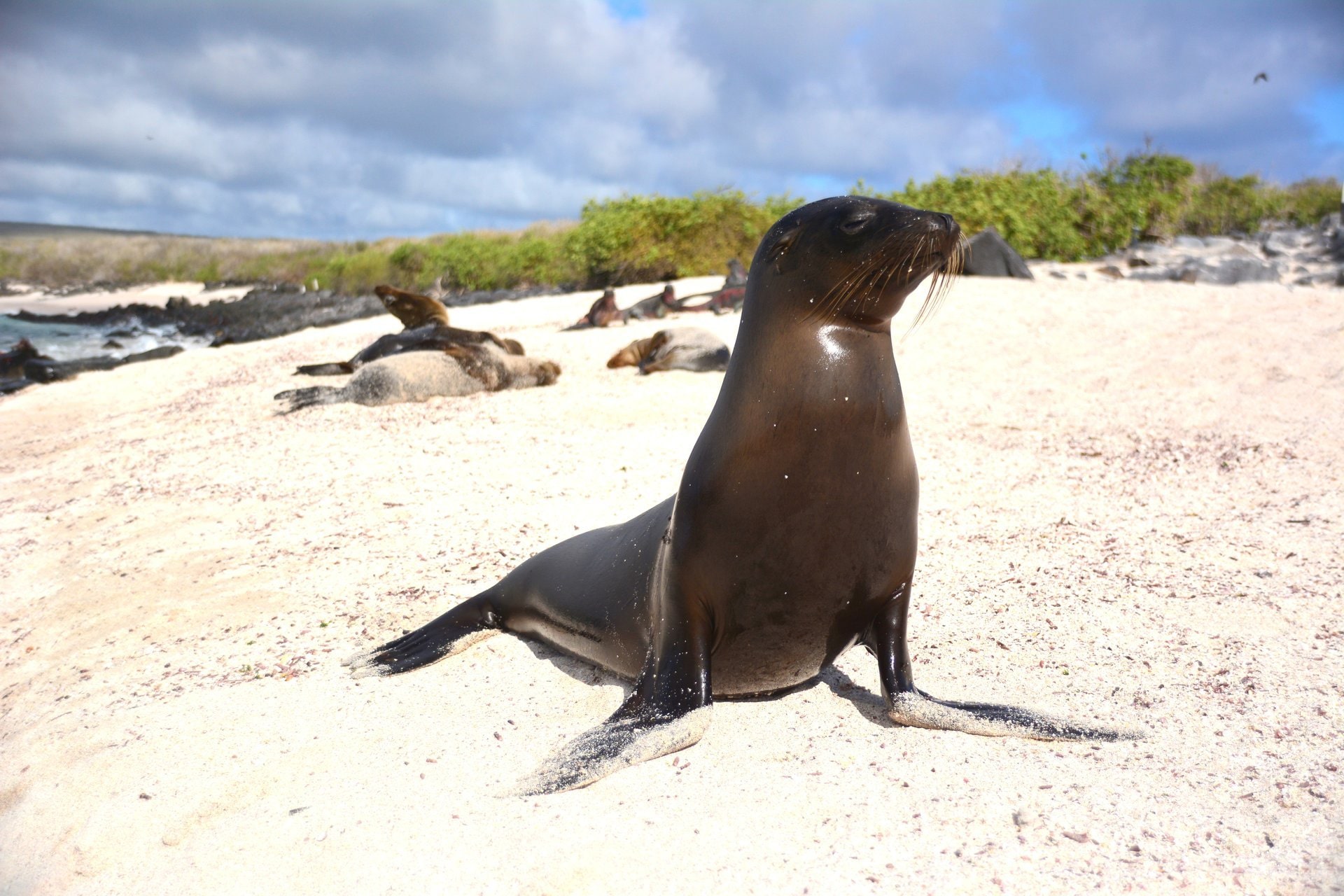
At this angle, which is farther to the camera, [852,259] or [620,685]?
[620,685]

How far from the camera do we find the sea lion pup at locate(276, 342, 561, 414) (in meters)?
9.12

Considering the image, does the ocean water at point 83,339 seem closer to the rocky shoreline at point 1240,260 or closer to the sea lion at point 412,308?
the sea lion at point 412,308

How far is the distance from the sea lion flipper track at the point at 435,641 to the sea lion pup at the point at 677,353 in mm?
6168

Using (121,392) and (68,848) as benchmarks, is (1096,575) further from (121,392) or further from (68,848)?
(121,392)

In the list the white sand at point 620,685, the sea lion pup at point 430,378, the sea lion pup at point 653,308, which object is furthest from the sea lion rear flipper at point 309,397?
the sea lion pup at point 653,308

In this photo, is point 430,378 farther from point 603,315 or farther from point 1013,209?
point 1013,209

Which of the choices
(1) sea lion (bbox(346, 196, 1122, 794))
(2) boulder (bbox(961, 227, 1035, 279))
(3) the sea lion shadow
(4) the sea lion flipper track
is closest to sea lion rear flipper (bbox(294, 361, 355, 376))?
(4) the sea lion flipper track

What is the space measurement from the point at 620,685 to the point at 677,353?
6.95 meters

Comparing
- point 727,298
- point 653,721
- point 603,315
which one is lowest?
point 653,721

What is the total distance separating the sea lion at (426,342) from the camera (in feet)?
33.0

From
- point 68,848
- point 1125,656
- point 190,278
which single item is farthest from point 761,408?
point 190,278

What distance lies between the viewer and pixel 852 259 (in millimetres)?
2627

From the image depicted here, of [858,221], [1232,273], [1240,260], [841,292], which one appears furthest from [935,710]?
[1240,260]

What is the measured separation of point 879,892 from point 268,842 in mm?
1524
